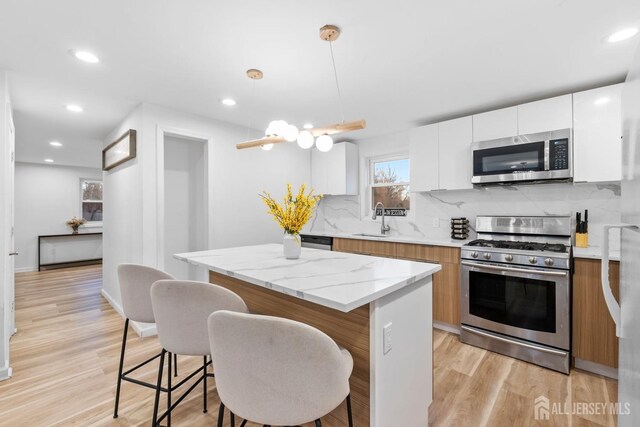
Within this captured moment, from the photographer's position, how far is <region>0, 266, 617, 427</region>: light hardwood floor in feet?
5.99

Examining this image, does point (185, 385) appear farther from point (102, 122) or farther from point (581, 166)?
point (581, 166)

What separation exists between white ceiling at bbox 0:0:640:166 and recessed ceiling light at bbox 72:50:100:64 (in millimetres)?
65

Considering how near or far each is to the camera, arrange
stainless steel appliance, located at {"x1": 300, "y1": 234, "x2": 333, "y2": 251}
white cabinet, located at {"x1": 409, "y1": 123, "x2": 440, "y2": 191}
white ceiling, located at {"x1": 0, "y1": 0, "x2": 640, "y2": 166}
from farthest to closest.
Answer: stainless steel appliance, located at {"x1": 300, "y1": 234, "x2": 333, "y2": 251}
white cabinet, located at {"x1": 409, "y1": 123, "x2": 440, "y2": 191}
white ceiling, located at {"x1": 0, "y1": 0, "x2": 640, "y2": 166}

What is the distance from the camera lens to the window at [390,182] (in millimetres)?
4191

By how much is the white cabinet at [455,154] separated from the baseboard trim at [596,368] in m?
1.77

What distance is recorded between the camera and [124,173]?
3.43 m

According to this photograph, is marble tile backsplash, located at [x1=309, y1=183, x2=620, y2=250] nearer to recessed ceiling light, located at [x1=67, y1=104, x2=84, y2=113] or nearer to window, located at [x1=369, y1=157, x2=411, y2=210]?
window, located at [x1=369, y1=157, x2=411, y2=210]

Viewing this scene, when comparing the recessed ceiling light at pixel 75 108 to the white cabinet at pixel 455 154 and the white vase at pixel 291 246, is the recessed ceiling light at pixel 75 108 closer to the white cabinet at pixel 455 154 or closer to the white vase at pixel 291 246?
the white vase at pixel 291 246

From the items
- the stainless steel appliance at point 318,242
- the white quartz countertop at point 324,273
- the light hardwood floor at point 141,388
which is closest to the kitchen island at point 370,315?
the white quartz countertop at point 324,273

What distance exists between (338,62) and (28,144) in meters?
5.50

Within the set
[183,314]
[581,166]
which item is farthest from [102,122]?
[581,166]

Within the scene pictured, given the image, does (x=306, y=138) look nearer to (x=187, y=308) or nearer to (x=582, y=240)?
(x=187, y=308)

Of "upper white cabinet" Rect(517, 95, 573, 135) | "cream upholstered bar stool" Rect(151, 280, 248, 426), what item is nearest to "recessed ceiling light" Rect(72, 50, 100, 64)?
"cream upholstered bar stool" Rect(151, 280, 248, 426)

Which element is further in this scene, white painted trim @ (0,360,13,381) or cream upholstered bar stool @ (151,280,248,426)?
white painted trim @ (0,360,13,381)
